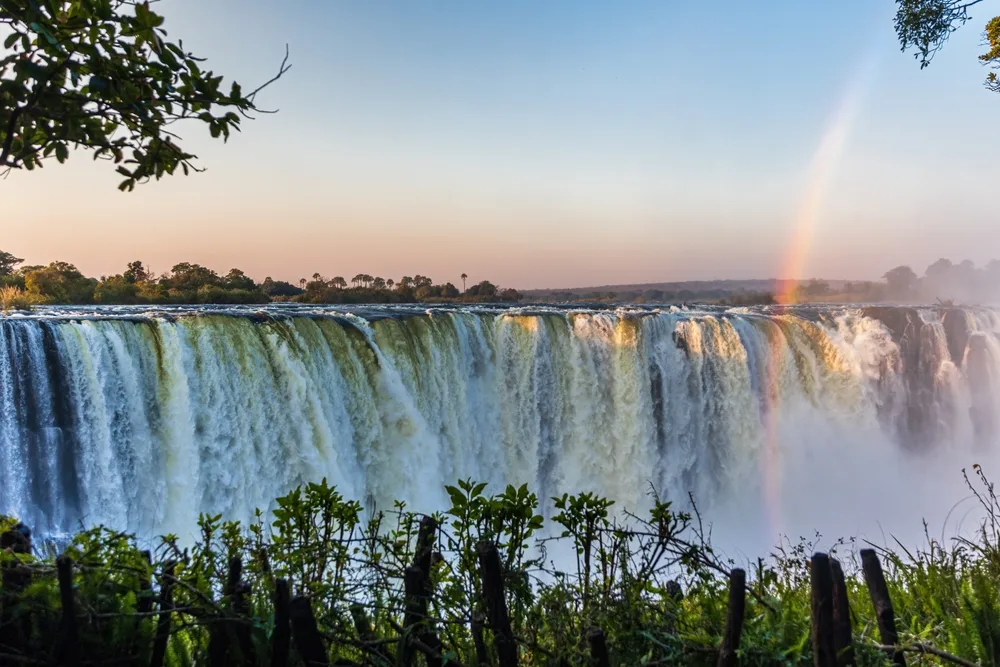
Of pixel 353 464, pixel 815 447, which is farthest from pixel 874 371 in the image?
pixel 353 464

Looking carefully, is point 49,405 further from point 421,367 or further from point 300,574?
point 300,574

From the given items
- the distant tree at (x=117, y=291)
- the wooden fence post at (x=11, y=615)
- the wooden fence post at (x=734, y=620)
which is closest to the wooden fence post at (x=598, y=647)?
the wooden fence post at (x=734, y=620)

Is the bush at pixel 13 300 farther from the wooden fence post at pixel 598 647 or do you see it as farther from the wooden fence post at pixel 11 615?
the wooden fence post at pixel 598 647

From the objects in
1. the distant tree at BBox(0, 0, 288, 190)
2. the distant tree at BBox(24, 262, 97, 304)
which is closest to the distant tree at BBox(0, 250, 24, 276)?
the distant tree at BBox(24, 262, 97, 304)

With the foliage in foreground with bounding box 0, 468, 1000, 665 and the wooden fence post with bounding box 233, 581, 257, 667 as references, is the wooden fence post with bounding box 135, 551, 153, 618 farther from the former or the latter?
the wooden fence post with bounding box 233, 581, 257, 667

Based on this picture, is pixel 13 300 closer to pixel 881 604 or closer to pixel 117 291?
pixel 117 291
